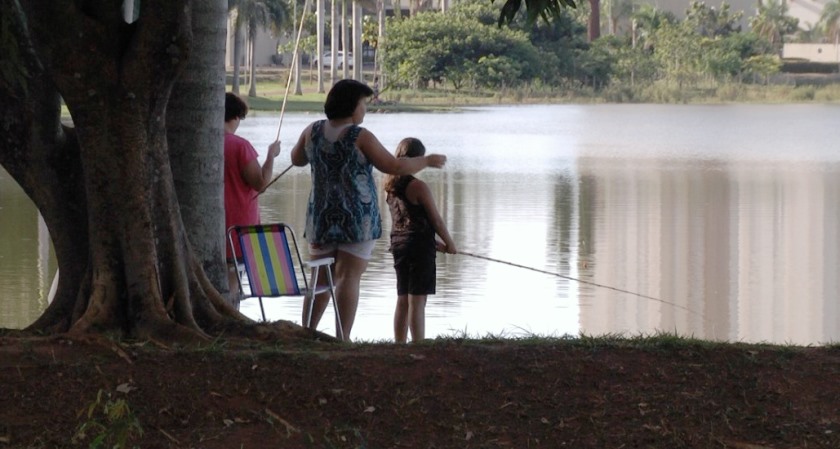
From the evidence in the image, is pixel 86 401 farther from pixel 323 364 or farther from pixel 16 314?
pixel 16 314

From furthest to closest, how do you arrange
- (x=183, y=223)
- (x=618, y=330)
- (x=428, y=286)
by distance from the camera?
1. (x=618, y=330)
2. (x=428, y=286)
3. (x=183, y=223)

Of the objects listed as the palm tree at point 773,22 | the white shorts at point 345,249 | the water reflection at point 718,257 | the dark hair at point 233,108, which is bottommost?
the water reflection at point 718,257

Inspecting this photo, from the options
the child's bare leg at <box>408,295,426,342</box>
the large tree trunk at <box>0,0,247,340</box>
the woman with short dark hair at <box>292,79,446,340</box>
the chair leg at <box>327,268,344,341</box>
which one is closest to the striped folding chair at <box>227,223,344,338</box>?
the chair leg at <box>327,268,344,341</box>

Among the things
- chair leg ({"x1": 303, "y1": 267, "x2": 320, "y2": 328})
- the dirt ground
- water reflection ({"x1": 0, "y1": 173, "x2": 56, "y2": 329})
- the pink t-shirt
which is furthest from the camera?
water reflection ({"x1": 0, "y1": 173, "x2": 56, "y2": 329})

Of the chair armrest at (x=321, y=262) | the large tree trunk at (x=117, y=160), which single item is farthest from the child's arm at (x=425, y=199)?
the large tree trunk at (x=117, y=160)

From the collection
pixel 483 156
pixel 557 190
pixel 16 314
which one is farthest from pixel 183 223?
pixel 483 156

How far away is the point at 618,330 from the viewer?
9273 mm

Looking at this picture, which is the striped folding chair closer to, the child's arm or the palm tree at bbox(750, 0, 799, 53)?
the child's arm

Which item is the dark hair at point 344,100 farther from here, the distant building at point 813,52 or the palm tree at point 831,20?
the palm tree at point 831,20

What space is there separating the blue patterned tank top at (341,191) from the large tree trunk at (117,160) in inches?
38.5

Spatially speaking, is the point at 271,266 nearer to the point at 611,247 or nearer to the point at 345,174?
the point at 345,174

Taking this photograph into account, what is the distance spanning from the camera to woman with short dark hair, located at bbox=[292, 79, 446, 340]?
7.09 m

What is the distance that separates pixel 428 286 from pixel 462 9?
66452mm

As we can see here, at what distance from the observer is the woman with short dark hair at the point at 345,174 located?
7090 millimetres
